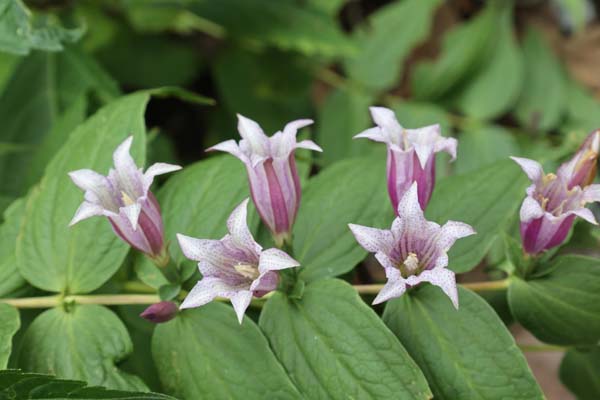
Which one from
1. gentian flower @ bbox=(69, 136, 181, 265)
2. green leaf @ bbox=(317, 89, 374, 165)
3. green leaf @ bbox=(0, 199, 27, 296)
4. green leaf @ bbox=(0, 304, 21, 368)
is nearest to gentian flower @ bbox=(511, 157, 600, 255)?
gentian flower @ bbox=(69, 136, 181, 265)

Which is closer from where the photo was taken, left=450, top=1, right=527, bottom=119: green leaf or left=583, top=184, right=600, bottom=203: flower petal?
left=583, top=184, right=600, bottom=203: flower petal

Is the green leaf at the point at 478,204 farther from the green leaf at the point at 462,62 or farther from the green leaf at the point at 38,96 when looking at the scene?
the green leaf at the point at 462,62

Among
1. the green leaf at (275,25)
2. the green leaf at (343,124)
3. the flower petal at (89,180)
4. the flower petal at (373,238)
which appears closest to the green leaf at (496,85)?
the green leaf at (343,124)

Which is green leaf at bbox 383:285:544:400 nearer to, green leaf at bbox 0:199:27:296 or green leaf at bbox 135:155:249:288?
green leaf at bbox 135:155:249:288

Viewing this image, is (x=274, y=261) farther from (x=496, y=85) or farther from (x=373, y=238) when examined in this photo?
(x=496, y=85)

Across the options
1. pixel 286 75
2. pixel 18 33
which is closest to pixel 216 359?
pixel 18 33

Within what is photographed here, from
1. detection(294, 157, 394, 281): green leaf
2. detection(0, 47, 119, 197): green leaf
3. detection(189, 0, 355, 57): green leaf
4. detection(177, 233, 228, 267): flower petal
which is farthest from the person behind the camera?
detection(189, 0, 355, 57): green leaf
